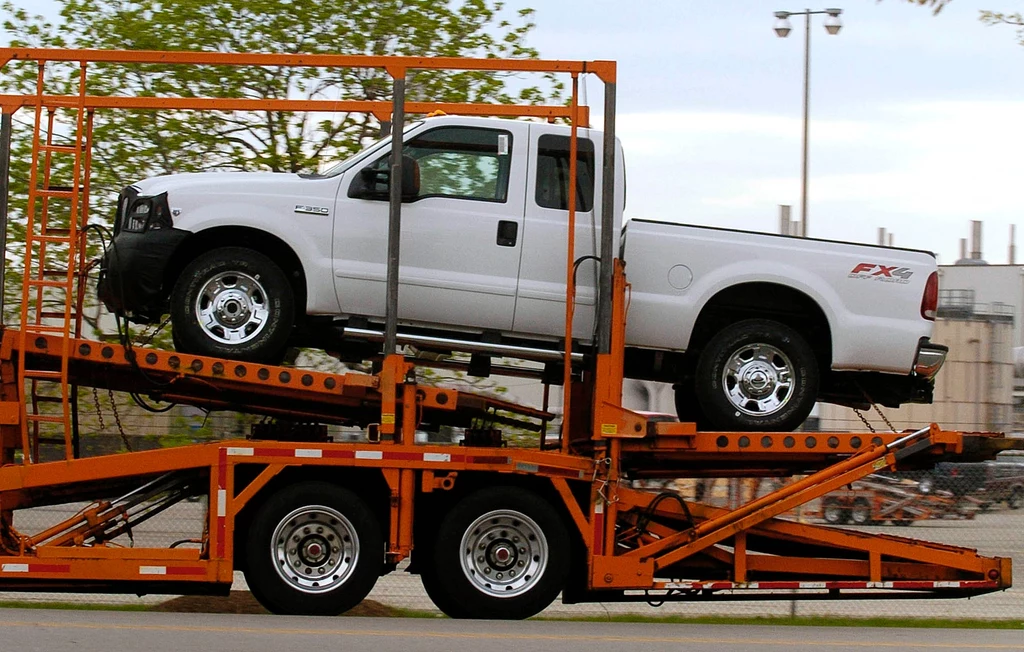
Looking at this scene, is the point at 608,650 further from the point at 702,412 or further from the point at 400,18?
the point at 400,18

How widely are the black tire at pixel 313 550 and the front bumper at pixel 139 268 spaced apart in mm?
1563

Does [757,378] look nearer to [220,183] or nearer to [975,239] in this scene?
[220,183]

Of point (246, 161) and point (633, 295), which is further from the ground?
point (246, 161)

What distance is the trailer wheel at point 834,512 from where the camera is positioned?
12352 millimetres

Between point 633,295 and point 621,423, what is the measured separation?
2.89 feet

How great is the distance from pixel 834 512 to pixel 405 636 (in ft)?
22.7

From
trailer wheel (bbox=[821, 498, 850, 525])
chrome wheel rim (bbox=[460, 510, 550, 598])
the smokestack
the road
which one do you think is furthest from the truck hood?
the smokestack

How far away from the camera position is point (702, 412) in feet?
30.4

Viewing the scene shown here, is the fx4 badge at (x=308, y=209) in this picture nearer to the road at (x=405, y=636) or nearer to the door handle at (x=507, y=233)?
the door handle at (x=507, y=233)

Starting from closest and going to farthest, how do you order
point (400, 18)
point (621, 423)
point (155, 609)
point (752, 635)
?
point (752, 635)
point (621, 423)
point (155, 609)
point (400, 18)

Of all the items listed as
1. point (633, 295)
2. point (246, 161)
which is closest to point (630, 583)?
point (633, 295)

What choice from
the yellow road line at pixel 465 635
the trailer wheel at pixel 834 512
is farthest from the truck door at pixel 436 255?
the trailer wheel at pixel 834 512

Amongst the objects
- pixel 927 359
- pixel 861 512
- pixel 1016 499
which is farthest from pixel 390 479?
pixel 1016 499

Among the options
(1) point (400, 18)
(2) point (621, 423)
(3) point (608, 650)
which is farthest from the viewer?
(1) point (400, 18)
